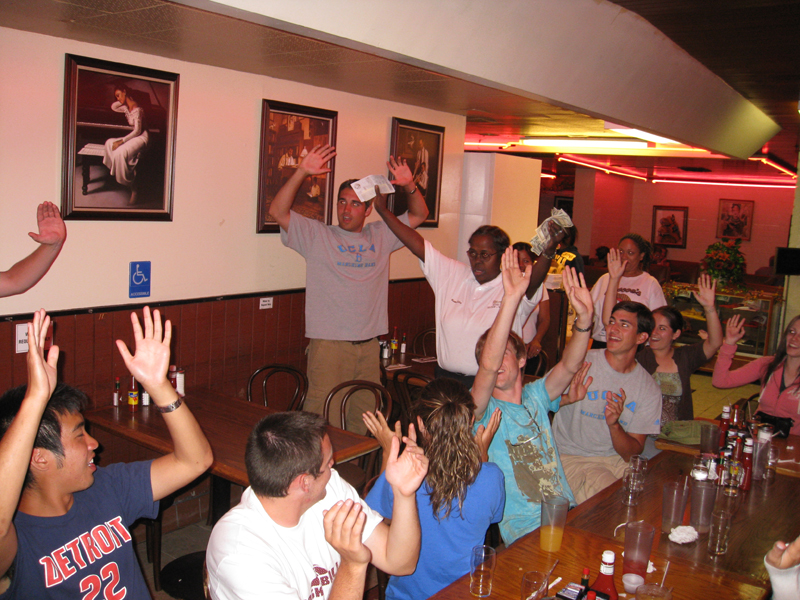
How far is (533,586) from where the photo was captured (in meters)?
1.95

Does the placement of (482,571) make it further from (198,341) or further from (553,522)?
(198,341)

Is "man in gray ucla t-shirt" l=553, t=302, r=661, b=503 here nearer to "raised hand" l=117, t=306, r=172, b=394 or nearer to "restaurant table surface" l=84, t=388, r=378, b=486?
"restaurant table surface" l=84, t=388, r=378, b=486

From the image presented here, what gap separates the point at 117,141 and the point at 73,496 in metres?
2.43

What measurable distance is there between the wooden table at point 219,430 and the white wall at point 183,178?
0.66m

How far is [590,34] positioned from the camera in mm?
4121

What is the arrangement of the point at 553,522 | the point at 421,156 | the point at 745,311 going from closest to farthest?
the point at 553,522, the point at 421,156, the point at 745,311

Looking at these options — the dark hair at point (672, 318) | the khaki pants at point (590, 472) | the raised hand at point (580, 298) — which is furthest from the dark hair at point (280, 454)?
the dark hair at point (672, 318)

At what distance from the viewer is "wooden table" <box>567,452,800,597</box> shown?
2297 mm

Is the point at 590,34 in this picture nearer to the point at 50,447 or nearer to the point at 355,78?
the point at 355,78

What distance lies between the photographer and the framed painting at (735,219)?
54.1 ft

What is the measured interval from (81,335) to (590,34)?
3428 mm

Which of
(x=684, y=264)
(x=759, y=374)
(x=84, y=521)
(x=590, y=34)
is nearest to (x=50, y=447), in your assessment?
(x=84, y=521)

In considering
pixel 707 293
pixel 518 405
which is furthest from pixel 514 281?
pixel 707 293

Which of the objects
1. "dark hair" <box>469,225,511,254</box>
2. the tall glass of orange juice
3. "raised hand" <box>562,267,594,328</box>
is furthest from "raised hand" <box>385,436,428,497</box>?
"dark hair" <box>469,225,511,254</box>
